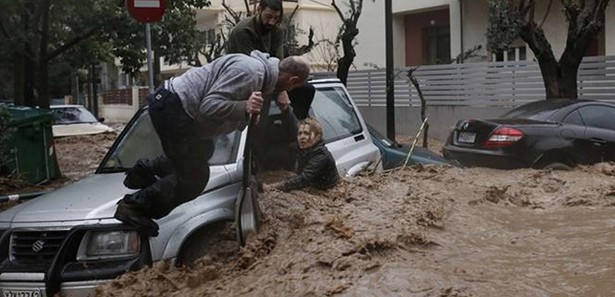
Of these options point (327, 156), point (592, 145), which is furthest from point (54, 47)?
point (327, 156)

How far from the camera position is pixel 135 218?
4500mm

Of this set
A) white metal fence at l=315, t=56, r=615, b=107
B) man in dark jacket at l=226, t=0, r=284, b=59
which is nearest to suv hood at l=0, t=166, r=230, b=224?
man in dark jacket at l=226, t=0, r=284, b=59

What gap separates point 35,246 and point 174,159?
996 mm

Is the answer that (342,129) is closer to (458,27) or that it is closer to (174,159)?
(174,159)

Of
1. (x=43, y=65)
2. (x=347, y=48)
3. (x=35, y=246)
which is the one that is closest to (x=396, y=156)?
(x=35, y=246)

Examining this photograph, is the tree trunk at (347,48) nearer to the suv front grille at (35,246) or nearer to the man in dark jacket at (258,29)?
the man in dark jacket at (258,29)

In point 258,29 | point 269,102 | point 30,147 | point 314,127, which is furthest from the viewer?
point 30,147

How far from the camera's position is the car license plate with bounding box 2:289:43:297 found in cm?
450

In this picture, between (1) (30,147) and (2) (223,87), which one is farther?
(1) (30,147)

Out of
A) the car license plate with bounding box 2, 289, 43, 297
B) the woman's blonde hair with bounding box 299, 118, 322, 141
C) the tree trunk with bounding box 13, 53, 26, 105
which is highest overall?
the tree trunk with bounding box 13, 53, 26, 105

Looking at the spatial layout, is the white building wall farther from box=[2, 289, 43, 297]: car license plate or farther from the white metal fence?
box=[2, 289, 43, 297]: car license plate

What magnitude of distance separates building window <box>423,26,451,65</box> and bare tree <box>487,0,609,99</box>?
9024 millimetres

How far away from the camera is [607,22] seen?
19.6 m

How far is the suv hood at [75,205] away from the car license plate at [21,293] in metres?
0.43
